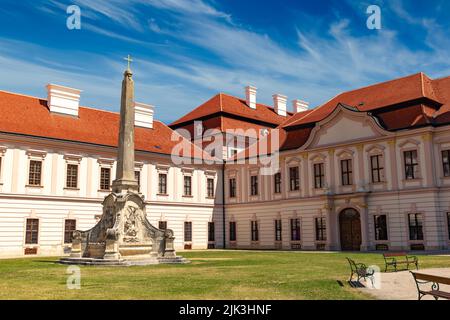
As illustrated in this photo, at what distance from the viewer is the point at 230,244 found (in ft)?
126

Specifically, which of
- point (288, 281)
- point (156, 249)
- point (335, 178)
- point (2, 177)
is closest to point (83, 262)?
Answer: point (156, 249)

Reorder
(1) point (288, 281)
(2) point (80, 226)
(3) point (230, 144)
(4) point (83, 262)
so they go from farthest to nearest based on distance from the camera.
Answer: (3) point (230, 144), (2) point (80, 226), (4) point (83, 262), (1) point (288, 281)

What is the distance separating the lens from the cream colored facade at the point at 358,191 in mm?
26984

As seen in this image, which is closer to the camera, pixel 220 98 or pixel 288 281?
pixel 288 281

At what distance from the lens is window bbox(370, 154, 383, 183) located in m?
29.4

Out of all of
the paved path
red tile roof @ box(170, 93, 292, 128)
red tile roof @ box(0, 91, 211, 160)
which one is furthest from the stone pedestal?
red tile roof @ box(170, 93, 292, 128)

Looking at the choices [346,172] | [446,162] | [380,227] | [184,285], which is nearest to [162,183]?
[346,172]

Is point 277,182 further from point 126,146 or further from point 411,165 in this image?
point 126,146

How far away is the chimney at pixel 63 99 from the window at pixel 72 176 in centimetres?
412

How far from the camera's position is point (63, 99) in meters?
32.6

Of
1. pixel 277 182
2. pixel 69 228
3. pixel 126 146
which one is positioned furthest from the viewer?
pixel 277 182

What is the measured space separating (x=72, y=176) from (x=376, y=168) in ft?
61.2
